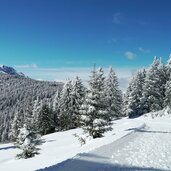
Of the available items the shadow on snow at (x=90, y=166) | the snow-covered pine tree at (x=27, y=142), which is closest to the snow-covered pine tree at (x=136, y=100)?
the snow-covered pine tree at (x=27, y=142)

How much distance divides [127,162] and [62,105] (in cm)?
4777

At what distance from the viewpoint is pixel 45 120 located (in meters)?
63.5

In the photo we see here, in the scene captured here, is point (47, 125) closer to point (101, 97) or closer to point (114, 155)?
point (101, 97)

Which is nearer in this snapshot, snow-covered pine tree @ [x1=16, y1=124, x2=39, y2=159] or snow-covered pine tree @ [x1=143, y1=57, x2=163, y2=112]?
snow-covered pine tree @ [x1=16, y1=124, x2=39, y2=159]

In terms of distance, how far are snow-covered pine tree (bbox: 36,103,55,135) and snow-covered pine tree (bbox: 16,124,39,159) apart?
34.0 m

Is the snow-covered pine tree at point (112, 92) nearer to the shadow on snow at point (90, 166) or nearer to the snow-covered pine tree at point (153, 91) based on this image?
the snow-covered pine tree at point (153, 91)

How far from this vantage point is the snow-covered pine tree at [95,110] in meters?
28.0

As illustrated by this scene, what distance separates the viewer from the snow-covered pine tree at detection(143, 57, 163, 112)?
57844 millimetres

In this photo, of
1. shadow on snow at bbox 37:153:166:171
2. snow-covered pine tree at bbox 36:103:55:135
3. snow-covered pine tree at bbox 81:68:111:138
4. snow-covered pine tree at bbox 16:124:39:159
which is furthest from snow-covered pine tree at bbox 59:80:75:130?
shadow on snow at bbox 37:153:166:171

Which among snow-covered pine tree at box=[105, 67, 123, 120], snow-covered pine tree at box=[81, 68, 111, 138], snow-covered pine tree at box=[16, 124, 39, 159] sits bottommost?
snow-covered pine tree at box=[16, 124, 39, 159]

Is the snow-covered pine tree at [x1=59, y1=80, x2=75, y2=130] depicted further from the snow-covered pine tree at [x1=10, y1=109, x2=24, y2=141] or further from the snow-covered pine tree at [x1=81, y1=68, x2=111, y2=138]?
the snow-covered pine tree at [x1=81, y1=68, x2=111, y2=138]

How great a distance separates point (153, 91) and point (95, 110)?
33.0 metres

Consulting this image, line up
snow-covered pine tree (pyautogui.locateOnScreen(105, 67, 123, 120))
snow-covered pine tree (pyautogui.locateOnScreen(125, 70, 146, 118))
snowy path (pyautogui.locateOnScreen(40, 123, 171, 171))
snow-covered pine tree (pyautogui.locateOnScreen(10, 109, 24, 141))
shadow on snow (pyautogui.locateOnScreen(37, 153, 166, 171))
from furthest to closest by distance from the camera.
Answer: snow-covered pine tree (pyautogui.locateOnScreen(125, 70, 146, 118)), snow-covered pine tree (pyautogui.locateOnScreen(105, 67, 123, 120)), snow-covered pine tree (pyautogui.locateOnScreen(10, 109, 24, 141)), snowy path (pyautogui.locateOnScreen(40, 123, 171, 171)), shadow on snow (pyautogui.locateOnScreen(37, 153, 166, 171))

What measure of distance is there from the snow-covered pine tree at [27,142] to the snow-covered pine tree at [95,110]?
18.1 feet
